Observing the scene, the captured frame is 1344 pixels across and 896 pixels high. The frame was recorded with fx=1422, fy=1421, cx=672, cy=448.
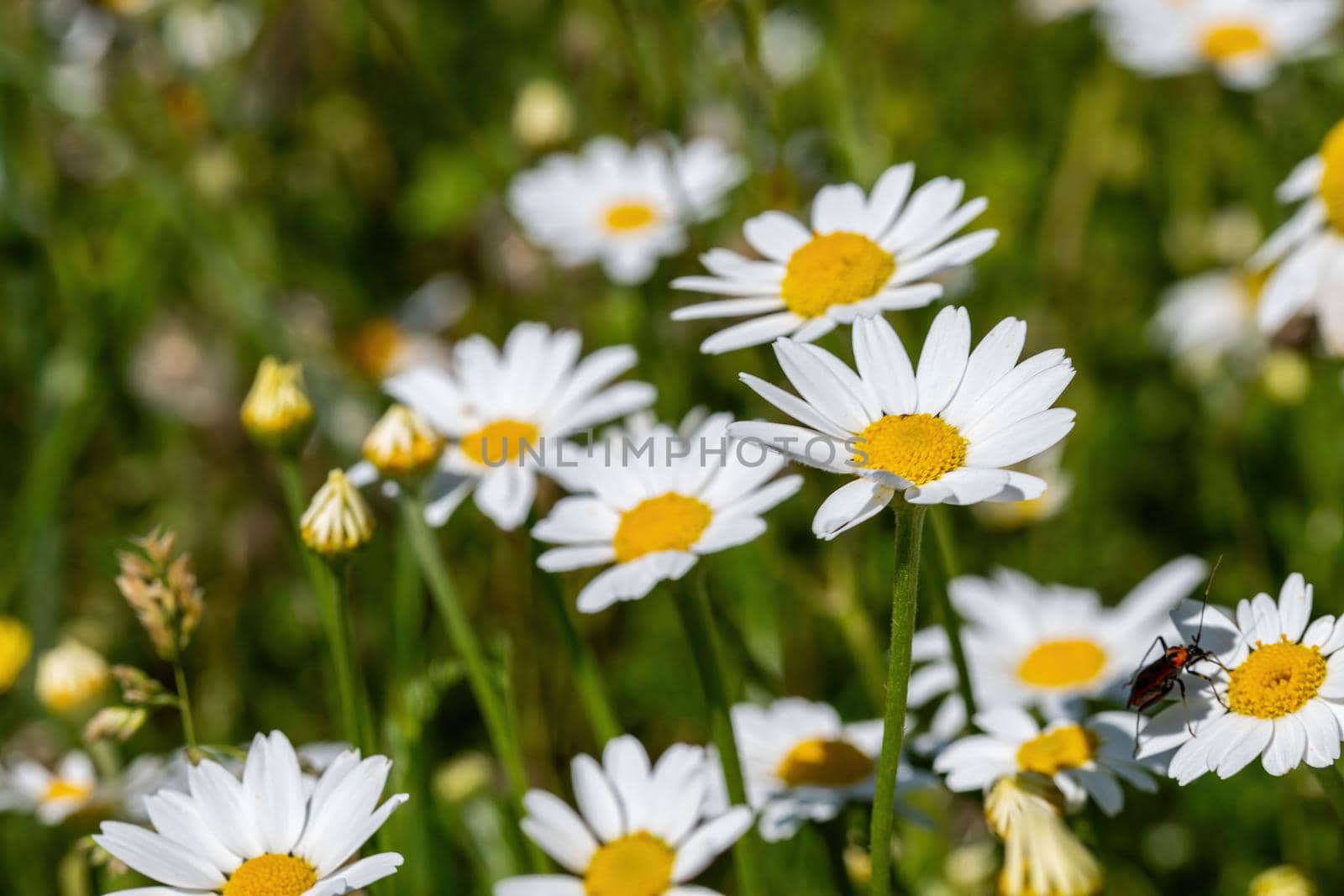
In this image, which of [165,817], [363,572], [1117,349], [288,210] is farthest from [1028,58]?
[165,817]

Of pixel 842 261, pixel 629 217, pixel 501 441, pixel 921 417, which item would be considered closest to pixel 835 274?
pixel 842 261

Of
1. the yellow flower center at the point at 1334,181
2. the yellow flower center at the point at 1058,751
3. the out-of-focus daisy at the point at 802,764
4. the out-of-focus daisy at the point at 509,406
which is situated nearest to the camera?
the yellow flower center at the point at 1058,751

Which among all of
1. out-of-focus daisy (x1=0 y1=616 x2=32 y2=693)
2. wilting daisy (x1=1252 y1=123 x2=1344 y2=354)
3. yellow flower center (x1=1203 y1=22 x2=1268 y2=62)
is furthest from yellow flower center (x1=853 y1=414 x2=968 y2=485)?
yellow flower center (x1=1203 y1=22 x2=1268 y2=62)

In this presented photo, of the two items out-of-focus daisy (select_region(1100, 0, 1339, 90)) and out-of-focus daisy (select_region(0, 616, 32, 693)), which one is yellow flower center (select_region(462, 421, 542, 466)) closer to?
out-of-focus daisy (select_region(0, 616, 32, 693))

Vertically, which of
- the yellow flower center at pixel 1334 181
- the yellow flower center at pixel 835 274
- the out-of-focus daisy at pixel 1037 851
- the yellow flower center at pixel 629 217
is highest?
the yellow flower center at pixel 629 217

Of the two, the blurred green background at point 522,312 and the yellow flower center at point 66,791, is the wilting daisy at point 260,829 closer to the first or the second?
the blurred green background at point 522,312

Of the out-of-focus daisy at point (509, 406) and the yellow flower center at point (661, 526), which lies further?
the out-of-focus daisy at point (509, 406)

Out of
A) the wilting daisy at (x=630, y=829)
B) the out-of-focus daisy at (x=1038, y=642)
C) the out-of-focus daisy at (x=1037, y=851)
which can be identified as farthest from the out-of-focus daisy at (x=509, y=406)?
the out-of-focus daisy at (x=1037, y=851)

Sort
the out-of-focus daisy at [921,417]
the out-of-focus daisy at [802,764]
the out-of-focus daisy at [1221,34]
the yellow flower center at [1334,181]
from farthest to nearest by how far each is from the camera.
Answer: the out-of-focus daisy at [1221,34] < the yellow flower center at [1334,181] < the out-of-focus daisy at [802,764] < the out-of-focus daisy at [921,417]

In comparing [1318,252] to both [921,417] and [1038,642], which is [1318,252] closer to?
[1038,642]
